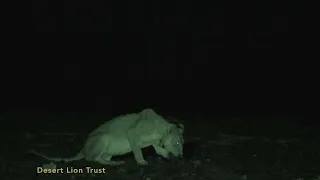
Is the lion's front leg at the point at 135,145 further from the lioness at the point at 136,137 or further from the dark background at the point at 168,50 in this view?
the dark background at the point at 168,50

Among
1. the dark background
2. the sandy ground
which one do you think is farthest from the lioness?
the dark background

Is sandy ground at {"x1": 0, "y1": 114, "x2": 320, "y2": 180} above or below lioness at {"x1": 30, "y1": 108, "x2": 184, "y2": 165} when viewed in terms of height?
below

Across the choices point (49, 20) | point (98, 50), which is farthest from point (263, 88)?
point (49, 20)

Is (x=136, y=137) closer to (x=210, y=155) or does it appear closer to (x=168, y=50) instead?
(x=210, y=155)

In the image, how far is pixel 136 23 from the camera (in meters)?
29.9

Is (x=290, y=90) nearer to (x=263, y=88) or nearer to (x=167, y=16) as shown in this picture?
(x=263, y=88)

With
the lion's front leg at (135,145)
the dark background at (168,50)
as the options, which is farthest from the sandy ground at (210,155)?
the dark background at (168,50)

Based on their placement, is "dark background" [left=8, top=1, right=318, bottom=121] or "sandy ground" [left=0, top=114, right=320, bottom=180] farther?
"dark background" [left=8, top=1, right=318, bottom=121]

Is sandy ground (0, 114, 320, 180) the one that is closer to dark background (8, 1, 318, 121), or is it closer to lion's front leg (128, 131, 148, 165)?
lion's front leg (128, 131, 148, 165)

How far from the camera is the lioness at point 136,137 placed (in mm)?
7129

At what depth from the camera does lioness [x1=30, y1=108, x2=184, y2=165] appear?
23.4ft

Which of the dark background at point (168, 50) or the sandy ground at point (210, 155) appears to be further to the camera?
the dark background at point (168, 50)

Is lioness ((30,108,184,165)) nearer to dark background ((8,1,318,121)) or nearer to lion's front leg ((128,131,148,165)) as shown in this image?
lion's front leg ((128,131,148,165))

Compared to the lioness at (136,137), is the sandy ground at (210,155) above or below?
below
